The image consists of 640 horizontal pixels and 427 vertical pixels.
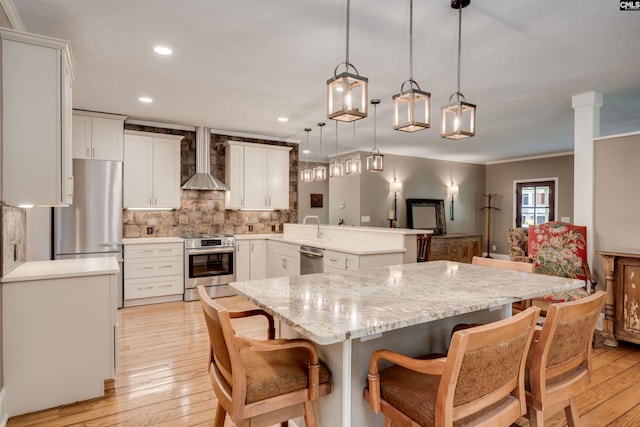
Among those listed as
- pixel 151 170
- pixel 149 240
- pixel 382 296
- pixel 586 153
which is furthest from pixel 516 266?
pixel 151 170

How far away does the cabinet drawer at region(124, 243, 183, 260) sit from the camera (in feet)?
15.6

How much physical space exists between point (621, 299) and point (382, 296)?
123 inches

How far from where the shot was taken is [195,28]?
8.46 ft

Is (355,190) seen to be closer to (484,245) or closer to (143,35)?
(484,245)

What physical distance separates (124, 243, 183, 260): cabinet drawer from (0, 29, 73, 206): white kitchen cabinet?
2.56 metres

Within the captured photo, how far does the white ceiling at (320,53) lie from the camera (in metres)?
2.34

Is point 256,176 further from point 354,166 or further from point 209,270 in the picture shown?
point 354,166

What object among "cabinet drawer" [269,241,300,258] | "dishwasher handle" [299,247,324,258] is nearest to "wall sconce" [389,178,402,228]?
"cabinet drawer" [269,241,300,258]

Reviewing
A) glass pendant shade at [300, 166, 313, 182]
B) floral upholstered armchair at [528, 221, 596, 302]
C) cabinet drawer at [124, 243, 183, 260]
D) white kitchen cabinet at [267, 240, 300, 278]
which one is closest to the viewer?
floral upholstered armchair at [528, 221, 596, 302]

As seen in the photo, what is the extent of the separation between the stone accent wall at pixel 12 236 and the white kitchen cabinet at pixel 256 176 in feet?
10.2

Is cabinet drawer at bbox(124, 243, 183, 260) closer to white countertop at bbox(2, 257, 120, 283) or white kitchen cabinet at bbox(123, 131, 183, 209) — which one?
white kitchen cabinet at bbox(123, 131, 183, 209)

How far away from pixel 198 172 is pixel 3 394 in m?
3.84

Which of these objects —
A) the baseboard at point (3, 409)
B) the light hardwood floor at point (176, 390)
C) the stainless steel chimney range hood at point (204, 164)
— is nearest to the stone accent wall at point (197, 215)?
the stainless steel chimney range hood at point (204, 164)

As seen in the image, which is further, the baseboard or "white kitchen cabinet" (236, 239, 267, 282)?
"white kitchen cabinet" (236, 239, 267, 282)
